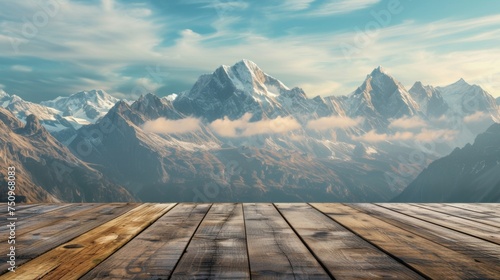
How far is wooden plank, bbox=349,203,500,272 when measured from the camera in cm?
501

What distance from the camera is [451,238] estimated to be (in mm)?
6086

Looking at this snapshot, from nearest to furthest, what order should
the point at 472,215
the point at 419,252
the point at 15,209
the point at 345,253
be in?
1. the point at 345,253
2. the point at 419,252
3. the point at 472,215
4. the point at 15,209

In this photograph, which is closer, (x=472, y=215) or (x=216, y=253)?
(x=216, y=253)

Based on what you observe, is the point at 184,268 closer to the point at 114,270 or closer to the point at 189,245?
the point at 114,270

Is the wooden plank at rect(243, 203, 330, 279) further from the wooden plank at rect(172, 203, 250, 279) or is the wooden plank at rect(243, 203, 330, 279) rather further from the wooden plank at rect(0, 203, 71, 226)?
the wooden plank at rect(0, 203, 71, 226)

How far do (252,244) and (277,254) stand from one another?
63 cm

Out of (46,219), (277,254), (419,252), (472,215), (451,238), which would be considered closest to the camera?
(277,254)

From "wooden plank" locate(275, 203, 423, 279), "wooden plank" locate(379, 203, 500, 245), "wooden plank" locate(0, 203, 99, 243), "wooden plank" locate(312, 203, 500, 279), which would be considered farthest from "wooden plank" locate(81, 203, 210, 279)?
"wooden plank" locate(379, 203, 500, 245)

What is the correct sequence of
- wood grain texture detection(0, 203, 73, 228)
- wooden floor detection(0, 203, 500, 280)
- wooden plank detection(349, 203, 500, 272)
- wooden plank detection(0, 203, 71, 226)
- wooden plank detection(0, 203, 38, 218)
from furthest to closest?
wooden plank detection(0, 203, 38, 218), wooden plank detection(0, 203, 71, 226), wood grain texture detection(0, 203, 73, 228), wooden plank detection(349, 203, 500, 272), wooden floor detection(0, 203, 500, 280)

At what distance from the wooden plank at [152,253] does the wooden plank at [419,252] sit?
248cm

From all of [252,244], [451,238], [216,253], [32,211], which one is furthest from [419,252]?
[32,211]

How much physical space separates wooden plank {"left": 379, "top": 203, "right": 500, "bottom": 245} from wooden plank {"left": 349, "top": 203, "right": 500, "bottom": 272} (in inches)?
8.7

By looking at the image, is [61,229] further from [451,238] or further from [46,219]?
[451,238]

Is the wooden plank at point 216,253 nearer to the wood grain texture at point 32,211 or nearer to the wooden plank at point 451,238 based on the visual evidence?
the wooden plank at point 451,238
